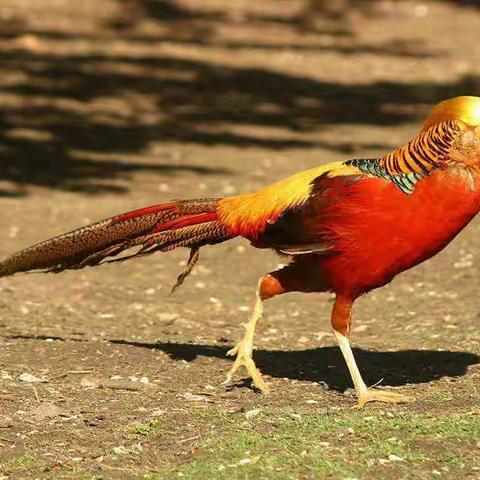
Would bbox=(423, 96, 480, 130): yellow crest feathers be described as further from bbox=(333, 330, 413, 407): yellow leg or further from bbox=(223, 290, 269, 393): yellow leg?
bbox=(223, 290, 269, 393): yellow leg

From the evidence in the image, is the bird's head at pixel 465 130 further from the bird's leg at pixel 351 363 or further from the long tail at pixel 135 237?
the long tail at pixel 135 237

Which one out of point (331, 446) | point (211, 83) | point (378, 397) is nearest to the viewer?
point (331, 446)

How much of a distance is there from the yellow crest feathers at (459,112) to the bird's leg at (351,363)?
0.79 meters

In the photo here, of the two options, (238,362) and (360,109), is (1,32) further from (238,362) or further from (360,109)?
(238,362)

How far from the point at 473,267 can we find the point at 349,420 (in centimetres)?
335

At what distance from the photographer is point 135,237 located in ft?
17.3

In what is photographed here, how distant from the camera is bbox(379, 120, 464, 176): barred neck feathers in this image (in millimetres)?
4516

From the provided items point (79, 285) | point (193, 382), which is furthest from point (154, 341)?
point (79, 285)

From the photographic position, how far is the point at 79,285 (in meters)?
7.49

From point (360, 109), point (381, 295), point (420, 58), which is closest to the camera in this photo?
point (381, 295)

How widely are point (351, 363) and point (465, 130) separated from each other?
40.1 inches

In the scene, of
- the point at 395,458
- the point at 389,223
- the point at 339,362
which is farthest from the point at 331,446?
the point at 339,362

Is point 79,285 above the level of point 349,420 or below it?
below

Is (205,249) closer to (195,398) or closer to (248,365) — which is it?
(248,365)
